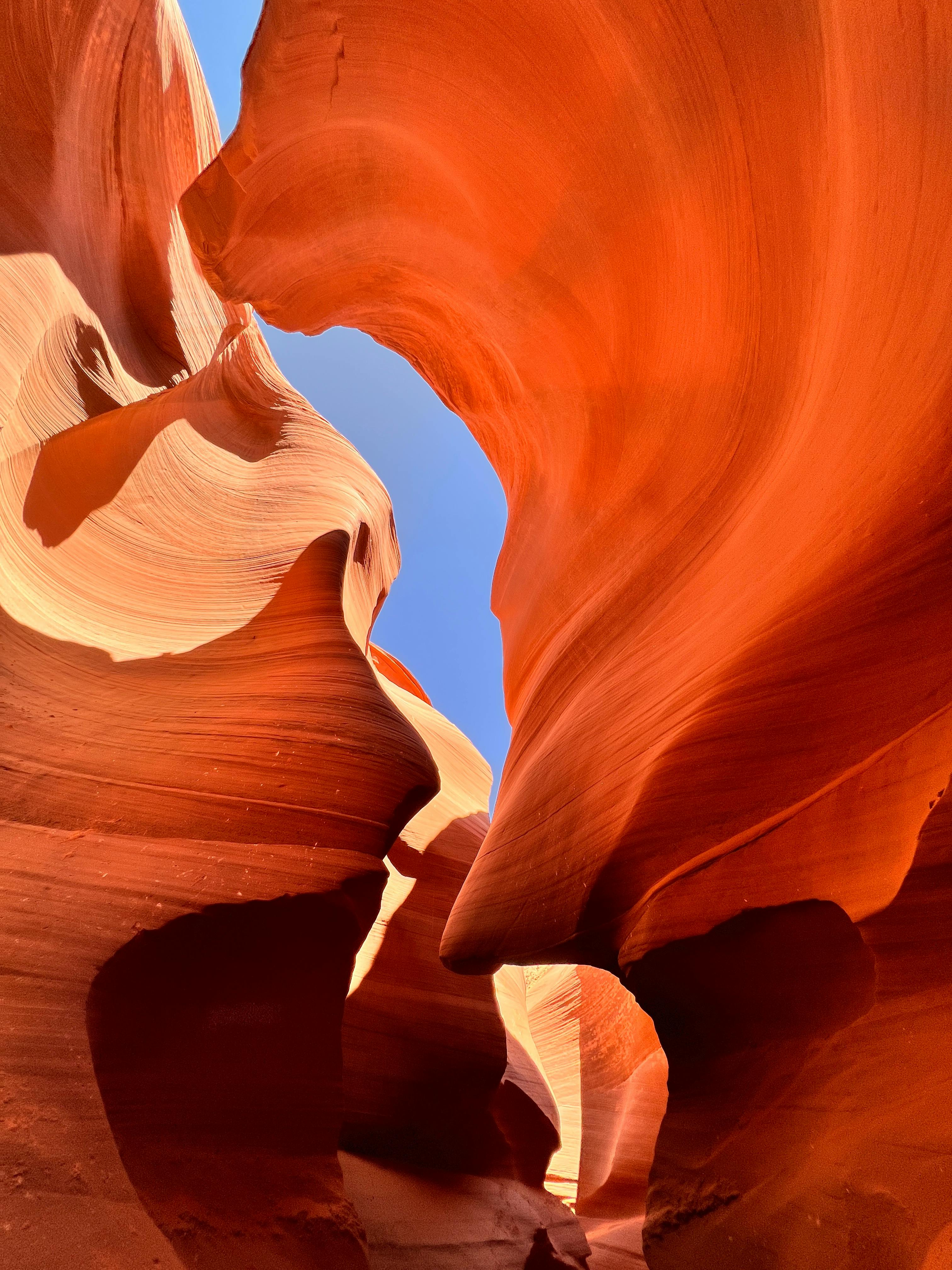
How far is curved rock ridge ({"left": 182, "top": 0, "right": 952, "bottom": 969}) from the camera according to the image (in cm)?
181

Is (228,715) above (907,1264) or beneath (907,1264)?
beneath

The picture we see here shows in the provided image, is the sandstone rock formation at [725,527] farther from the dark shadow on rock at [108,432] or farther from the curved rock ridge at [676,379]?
the dark shadow on rock at [108,432]

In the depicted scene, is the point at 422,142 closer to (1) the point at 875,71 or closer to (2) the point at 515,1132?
(1) the point at 875,71

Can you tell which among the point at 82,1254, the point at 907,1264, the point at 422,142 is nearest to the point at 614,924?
the point at 907,1264

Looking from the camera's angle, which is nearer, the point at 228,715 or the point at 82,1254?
the point at 82,1254

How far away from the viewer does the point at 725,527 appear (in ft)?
8.14

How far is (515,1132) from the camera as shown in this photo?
13.4 feet

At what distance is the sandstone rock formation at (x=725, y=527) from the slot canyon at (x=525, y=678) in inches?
0.5

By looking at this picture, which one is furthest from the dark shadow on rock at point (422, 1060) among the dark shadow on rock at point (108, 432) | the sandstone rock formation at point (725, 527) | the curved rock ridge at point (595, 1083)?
the dark shadow on rock at point (108, 432)

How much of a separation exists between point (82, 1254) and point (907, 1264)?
1.57 metres

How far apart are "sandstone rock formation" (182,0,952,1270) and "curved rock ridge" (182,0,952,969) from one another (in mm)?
10

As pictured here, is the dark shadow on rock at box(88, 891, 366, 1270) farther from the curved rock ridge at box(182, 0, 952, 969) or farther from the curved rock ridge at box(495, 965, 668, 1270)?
the curved rock ridge at box(495, 965, 668, 1270)

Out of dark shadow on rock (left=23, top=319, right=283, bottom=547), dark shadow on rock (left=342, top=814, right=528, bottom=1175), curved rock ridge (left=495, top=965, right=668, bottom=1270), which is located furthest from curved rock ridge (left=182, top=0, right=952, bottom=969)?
curved rock ridge (left=495, top=965, right=668, bottom=1270)

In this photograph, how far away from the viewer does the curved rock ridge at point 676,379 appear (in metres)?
1.81
